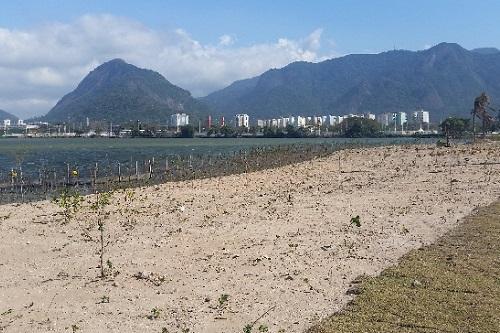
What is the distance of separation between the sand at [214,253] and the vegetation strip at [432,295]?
45 cm

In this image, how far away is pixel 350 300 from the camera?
8453 mm

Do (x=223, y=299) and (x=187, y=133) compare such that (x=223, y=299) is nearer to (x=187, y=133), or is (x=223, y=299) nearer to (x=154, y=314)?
(x=154, y=314)

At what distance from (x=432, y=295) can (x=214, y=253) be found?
4.98 m

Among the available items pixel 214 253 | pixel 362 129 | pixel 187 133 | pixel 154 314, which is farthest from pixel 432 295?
pixel 187 133

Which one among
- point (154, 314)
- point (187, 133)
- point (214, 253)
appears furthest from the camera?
point (187, 133)

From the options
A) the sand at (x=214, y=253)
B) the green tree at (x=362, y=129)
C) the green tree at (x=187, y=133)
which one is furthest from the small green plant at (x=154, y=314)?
the green tree at (x=187, y=133)

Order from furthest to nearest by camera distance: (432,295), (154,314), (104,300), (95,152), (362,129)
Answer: (362,129) < (95,152) < (104,300) < (432,295) < (154,314)

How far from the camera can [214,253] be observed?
1191 cm

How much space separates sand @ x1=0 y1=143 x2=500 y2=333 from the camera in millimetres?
8297

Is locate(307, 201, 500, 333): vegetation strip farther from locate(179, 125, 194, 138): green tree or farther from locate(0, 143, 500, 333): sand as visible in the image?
locate(179, 125, 194, 138): green tree

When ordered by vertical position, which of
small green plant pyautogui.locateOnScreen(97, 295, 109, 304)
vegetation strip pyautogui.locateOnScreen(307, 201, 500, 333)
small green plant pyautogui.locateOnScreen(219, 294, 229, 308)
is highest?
vegetation strip pyautogui.locateOnScreen(307, 201, 500, 333)

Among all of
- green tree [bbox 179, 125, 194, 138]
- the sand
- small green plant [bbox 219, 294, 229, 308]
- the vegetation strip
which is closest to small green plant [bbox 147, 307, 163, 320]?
the sand

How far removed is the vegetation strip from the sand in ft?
1.46

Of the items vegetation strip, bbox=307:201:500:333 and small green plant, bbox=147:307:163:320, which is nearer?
vegetation strip, bbox=307:201:500:333
